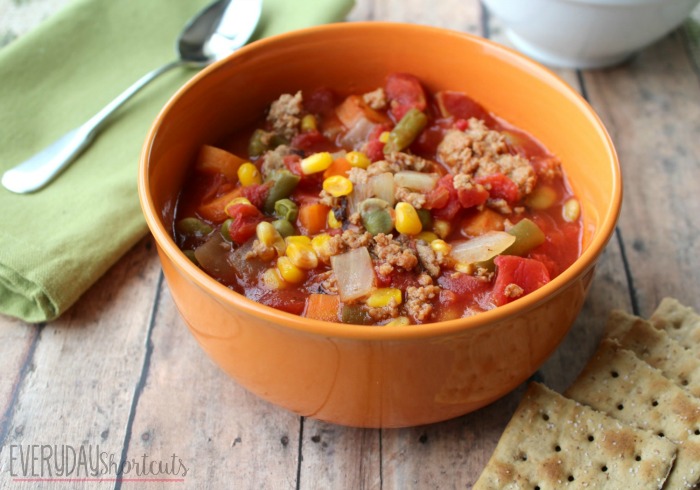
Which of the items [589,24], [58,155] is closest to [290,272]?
[58,155]

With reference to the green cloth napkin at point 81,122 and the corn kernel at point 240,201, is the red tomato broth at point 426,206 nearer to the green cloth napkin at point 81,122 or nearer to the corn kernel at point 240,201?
the corn kernel at point 240,201

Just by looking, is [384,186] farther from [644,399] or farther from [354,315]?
[644,399]

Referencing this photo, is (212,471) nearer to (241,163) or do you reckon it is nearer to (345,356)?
(345,356)

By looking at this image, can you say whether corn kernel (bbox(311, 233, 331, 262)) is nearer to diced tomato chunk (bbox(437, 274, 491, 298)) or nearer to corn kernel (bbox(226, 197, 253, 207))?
corn kernel (bbox(226, 197, 253, 207))

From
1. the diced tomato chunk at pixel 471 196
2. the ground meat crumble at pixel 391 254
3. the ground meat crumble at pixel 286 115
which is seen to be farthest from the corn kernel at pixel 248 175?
the diced tomato chunk at pixel 471 196

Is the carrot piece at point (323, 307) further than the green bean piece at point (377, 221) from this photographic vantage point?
No

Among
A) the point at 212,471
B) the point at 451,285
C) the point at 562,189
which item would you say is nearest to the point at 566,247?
the point at 562,189

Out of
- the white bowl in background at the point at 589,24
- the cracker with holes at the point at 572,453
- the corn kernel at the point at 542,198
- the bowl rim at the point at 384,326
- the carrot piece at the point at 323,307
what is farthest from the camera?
the white bowl in background at the point at 589,24

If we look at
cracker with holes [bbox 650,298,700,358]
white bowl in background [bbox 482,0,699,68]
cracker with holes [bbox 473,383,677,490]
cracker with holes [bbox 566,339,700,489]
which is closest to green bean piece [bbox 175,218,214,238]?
cracker with holes [bbox 473,383,677,490]
